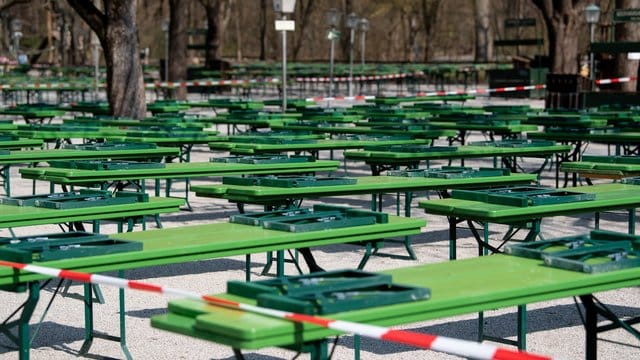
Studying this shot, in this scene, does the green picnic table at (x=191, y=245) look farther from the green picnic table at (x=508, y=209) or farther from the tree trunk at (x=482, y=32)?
the tree trunk at (x=482, y=32)

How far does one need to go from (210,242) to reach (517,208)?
2.01 meters

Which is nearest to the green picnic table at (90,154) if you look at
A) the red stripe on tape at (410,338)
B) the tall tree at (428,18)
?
the red stripe on tape at (410,338)

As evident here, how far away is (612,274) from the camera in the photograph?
5.58m

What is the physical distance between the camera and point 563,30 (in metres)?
32.5

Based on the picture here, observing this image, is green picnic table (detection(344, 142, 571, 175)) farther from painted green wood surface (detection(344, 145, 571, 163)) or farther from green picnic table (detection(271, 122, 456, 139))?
green picnic table (detection(271, 122, 456, 139))

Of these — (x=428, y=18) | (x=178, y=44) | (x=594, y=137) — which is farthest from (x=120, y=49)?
(x=428, y=18)

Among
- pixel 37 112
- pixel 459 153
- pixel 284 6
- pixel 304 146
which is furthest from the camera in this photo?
pixel 284 6

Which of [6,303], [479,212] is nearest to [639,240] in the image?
[479,212]

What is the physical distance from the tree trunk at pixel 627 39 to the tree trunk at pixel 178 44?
10.4 meters

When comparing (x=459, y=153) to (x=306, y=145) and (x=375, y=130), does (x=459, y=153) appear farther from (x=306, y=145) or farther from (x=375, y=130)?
(x=375, y=130)

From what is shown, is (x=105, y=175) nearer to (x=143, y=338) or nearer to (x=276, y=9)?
(x=143, y=338)

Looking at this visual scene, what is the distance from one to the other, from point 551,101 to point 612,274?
2337cm

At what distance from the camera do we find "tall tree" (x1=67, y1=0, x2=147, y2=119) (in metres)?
20.6

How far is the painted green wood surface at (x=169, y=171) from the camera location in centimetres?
1024
